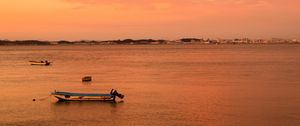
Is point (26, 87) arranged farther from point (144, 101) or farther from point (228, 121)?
point (228, 121)

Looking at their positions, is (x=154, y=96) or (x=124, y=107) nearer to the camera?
(x=124, y=107)

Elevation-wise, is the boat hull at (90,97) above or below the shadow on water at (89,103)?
above

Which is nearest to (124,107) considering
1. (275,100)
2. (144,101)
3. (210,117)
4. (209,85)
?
(144,101)

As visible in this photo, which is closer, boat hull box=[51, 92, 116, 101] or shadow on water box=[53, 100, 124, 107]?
shadow on water box=[53, 100, 124, 107]

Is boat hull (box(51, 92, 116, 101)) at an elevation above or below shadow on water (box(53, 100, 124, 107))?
above

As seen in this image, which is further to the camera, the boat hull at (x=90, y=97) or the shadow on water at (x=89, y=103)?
the boat hull at (x=90, y=97)

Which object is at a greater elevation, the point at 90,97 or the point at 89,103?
the point at 90,97

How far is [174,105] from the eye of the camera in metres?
28.0

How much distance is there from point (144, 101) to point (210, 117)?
660cm

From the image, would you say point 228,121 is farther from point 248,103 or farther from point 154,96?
point 154,96

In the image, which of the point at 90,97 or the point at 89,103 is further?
the point at 90,97

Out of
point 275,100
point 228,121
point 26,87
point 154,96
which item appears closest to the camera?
point 228,121

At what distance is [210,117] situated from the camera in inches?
947

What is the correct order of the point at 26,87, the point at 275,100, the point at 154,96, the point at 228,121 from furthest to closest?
the point at 26,87
the point at 154,96
the point at 275,100
the point at 228,121
